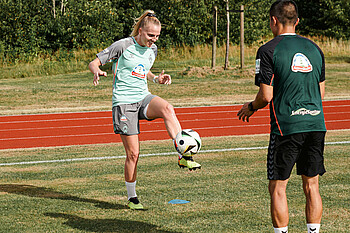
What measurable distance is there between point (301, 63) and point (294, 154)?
2.40 feet

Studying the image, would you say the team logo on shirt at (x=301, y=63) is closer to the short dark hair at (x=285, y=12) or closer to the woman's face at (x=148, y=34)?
the short dark hair at (x=285, y=12)

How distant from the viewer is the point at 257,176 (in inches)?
304

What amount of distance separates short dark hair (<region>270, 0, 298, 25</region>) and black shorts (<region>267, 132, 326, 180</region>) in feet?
2.98

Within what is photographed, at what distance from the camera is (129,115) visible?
6195 millimetres

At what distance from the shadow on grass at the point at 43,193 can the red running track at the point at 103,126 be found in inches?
188

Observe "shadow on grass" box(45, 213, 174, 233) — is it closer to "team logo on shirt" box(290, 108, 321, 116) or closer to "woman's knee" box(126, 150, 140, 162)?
"woman's knee" box(126, 150, 140, 162)

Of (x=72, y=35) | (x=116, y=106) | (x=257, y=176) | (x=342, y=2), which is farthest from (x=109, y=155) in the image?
(x=342, y=2)

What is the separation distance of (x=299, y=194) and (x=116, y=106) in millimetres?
2475

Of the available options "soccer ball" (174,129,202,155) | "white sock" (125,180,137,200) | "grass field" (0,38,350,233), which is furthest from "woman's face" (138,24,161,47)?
"grass field" (0,38,350,233)

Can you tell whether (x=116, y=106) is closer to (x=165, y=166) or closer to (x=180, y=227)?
(x=180, y=227)

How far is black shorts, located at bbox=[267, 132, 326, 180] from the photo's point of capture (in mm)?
4305

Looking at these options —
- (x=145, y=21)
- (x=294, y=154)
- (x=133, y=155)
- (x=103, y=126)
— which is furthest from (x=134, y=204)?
(x=103, y=126)

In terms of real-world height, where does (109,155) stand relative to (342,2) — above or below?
below

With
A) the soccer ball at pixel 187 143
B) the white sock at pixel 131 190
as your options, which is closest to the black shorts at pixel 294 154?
the soccer ball at pixel 187 143
